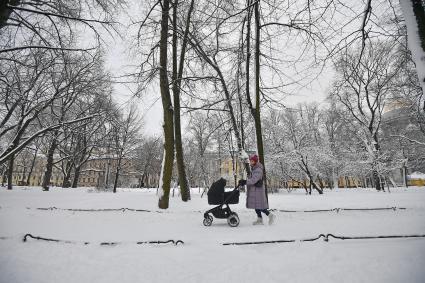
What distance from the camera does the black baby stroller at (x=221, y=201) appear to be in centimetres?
706

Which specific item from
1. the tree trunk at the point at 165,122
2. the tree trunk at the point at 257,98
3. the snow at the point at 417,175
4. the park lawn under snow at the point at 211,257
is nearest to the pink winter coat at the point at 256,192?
the park lawn under snow at the point at 211,257

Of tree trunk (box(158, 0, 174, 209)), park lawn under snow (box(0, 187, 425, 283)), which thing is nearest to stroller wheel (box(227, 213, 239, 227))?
park lawn under snow (box(0, 187, 425, 283))

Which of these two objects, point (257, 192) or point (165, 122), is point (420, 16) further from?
point (165, 122)

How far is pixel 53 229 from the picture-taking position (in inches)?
251

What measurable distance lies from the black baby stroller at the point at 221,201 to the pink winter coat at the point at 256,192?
39 centimetres

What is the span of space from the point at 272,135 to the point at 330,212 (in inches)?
962

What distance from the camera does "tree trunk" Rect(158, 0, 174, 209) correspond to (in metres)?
10.2

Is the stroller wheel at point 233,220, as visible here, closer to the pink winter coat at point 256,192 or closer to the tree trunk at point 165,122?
the pink winter coat at point 256,192

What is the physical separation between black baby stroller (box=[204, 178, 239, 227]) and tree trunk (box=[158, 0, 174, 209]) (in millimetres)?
3387

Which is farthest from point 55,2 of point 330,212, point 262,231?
point 330,212

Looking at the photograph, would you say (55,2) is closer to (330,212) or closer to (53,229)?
(53,229)

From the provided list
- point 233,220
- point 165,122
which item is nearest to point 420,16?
point 233,220

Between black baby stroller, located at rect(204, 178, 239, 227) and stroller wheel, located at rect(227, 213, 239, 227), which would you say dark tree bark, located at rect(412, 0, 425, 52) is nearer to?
black baby stroller, located at rect(204, 178, 239, 227)

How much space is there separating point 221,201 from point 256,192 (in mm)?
992
